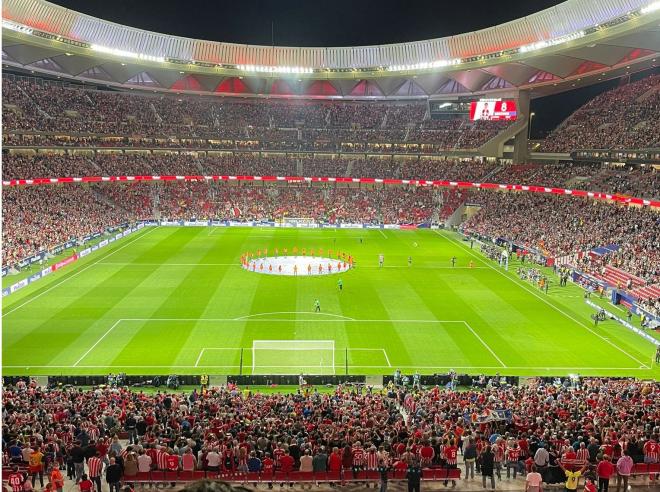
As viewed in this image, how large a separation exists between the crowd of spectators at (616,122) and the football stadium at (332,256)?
406 mm

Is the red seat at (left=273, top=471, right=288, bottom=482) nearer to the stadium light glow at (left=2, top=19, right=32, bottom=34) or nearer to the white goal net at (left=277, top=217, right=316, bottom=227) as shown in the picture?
the stadium light glow at (left=2, top=19, right=32, bottom=34)

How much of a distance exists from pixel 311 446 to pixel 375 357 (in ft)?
54.7

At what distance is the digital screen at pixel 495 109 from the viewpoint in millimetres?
81812

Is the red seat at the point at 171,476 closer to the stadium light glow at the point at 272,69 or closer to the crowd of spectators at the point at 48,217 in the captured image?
the crowd of spectators at the point at 48,217

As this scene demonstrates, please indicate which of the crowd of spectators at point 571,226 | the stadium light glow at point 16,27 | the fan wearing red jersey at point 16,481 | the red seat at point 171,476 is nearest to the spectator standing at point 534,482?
the red seat at point 171,476

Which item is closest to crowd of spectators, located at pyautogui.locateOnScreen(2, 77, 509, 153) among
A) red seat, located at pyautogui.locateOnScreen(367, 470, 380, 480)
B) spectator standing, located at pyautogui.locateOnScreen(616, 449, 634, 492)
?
red seat, located at pyautogui.locateOnScreen(367, 470, 380, 480)

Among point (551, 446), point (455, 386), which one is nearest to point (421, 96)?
point (455, 386)

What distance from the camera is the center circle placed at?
53.4m

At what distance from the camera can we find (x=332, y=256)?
61.1 meters

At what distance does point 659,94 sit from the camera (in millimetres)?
70375

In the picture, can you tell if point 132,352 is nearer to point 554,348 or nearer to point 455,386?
point 455,386

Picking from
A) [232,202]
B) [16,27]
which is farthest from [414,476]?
[232,202]

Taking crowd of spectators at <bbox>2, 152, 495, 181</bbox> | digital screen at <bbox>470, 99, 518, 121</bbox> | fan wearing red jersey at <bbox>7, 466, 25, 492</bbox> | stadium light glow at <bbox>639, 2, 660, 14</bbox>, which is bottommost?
fan wearing red jersey at <bbox>7, 466, 25, 492</bbox>

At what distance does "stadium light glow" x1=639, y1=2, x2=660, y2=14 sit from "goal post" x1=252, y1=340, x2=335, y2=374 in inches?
1533
